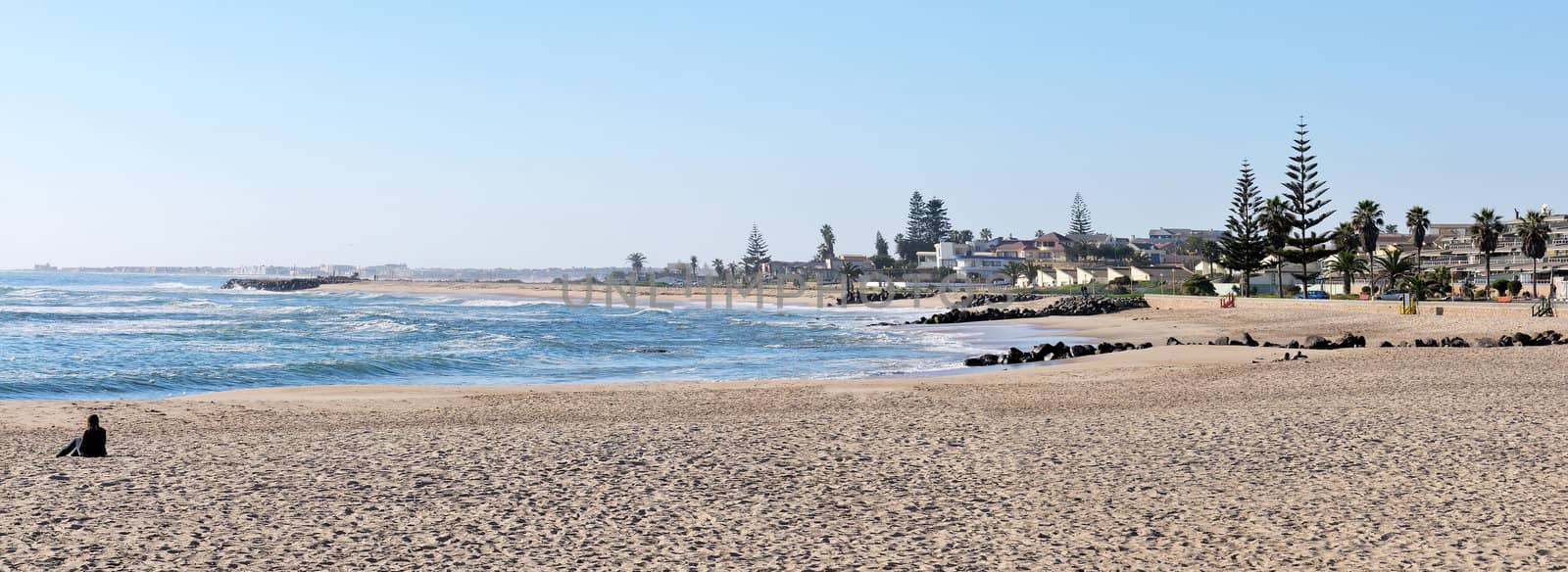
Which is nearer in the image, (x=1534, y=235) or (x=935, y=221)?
(x=1534, y=235)

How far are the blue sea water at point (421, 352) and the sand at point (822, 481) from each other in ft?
21.2

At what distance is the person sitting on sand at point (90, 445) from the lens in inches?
432

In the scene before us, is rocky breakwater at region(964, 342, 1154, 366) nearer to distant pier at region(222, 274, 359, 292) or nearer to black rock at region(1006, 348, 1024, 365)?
black rock at region(1006, 348, 1024, 365)

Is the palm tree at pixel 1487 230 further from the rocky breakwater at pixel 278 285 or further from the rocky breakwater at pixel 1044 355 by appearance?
the rocky breakwater at pixel 278 285

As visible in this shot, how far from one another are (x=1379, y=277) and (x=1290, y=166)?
7591 mm

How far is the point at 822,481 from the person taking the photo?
9719 mm

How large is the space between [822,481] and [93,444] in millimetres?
6920

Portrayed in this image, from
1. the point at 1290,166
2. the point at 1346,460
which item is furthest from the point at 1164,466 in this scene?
the point at 1290,166

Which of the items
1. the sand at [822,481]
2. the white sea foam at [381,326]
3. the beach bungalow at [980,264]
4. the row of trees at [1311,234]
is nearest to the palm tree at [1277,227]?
the row of trees at [1311,234]

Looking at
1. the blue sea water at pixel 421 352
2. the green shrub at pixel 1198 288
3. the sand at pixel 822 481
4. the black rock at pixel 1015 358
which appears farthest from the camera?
the green shrub at pixel 1198 288

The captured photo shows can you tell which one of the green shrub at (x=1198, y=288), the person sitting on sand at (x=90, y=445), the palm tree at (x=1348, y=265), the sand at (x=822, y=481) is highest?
the palm tree at (x=1348, y=265)

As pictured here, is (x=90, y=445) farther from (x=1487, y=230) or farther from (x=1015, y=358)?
(x=1487, y=230)

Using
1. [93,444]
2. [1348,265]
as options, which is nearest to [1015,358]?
[93,444]

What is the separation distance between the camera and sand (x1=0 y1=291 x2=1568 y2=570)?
7285mm
